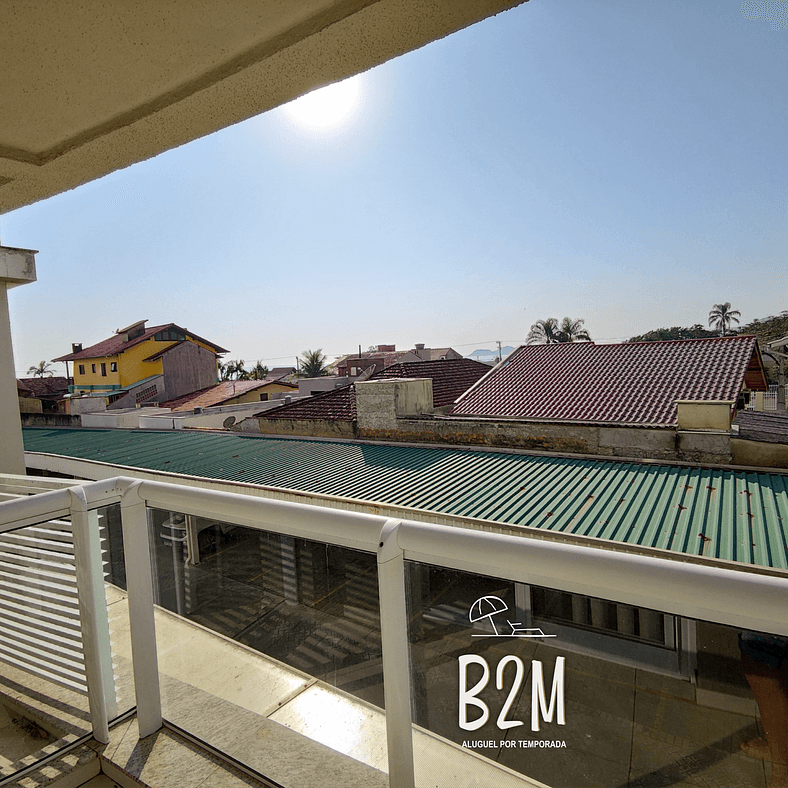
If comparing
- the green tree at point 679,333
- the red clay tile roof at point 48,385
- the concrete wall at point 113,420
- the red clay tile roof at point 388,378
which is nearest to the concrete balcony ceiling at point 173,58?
the red clay tile roof at point 388,378

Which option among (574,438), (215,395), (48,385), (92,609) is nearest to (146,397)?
(215,395)

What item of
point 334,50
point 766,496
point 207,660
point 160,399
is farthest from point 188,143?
point 160,399

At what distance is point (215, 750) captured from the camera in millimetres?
1497

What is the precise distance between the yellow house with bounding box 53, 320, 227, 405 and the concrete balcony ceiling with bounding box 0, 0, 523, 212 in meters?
33.4

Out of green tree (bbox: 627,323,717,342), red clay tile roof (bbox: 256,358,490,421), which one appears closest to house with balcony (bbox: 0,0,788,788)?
red clay tile roof (bbox: 256,358,490,421)

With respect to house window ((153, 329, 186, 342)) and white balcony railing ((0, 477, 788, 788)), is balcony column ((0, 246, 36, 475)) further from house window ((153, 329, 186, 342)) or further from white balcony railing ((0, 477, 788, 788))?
house window ((153, 329, 186, 342))

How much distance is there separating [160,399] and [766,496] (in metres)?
33.3

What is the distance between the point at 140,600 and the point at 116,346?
38446 millimetres

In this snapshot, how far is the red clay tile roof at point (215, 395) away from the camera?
91.5ft

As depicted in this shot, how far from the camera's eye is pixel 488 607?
102 centimetres

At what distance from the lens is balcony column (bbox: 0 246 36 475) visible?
3.35m

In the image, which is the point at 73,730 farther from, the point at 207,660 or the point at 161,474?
the point at 161,474

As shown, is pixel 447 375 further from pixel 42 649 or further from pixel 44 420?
pixel 42 649

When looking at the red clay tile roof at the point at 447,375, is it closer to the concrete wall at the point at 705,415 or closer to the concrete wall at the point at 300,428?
the concrete wall at the point at 300,428
